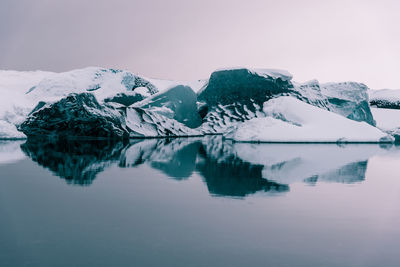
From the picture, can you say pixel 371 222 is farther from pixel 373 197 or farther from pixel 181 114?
pixel 181 114

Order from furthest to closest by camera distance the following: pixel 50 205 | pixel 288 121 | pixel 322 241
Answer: pixel 288 121
pixel 50 205
pixel 322 241

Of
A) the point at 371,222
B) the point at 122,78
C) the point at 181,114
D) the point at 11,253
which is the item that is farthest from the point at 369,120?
the point at 122,78

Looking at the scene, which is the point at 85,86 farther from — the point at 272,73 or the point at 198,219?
the point at 198,219

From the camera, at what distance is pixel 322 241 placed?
270 centimetres

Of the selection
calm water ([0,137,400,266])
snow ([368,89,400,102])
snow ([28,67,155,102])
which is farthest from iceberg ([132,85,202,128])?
calm water ([0,137,400,266])

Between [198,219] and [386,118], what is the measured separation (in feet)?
99.1

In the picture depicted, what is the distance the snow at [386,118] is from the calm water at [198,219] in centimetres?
2299

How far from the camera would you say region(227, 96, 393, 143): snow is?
1570 centimetres

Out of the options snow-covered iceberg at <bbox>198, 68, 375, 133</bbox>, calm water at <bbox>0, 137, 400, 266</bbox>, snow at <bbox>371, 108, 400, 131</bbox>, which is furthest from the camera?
snow-covered iceberg at <bbox>198, 68, 375, 133</bbox>

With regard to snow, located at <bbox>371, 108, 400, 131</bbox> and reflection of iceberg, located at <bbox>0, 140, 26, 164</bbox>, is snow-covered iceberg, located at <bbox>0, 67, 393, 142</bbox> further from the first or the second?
reflection of iceberg, located at <bbox>0, 140, 26, 164</bbox>

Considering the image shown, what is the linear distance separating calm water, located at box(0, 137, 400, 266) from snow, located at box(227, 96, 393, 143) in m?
9.68

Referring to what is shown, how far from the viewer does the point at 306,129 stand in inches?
630

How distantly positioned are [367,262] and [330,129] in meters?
14.4

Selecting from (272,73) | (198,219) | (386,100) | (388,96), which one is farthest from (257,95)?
A: (198,219)
